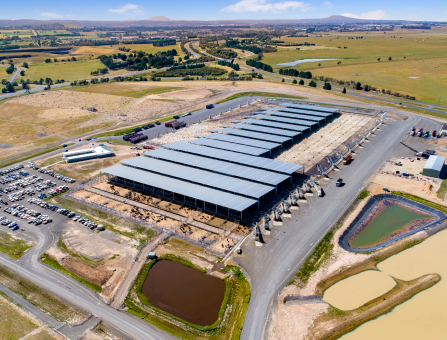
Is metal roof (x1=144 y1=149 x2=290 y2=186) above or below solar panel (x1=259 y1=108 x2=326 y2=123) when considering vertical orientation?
below

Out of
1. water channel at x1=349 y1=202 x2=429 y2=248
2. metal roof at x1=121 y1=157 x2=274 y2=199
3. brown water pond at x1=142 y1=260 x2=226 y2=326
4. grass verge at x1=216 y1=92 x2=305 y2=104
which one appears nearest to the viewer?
brown water pond at x1=142 y1=260 x2=226 y2=326

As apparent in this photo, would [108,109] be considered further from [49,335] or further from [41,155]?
[49,335]

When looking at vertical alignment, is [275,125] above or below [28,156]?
above

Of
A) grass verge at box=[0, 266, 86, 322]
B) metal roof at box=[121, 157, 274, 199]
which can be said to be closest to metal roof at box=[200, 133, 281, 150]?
metal roof at box=[121, 157, 274, 199]

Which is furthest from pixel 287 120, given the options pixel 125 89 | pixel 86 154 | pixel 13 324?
pixel 125 89

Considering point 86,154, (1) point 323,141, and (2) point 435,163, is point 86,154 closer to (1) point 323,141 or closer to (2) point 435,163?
(1) point 323,141

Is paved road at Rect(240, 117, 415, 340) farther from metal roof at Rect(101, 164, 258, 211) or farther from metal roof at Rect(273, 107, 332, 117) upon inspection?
metal roof at Rect(273, 107, 332, 117)

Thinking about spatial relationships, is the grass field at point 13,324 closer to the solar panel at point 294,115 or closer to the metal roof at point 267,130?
the metal roof at point 267,130
